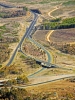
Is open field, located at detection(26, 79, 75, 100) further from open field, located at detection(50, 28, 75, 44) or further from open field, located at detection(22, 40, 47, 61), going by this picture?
open field, located at detection(50, 28, 75, 44)

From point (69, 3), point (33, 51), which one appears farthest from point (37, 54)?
point (69, 3)

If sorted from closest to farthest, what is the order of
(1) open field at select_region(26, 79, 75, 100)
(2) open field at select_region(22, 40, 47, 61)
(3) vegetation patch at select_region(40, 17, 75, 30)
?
(1) open field at select_region(26, 79, 75, 100), (2) open field at select_region(22, 40, 47, 61), (3) vegetation patch at select_region(40, 17, 75, 30)

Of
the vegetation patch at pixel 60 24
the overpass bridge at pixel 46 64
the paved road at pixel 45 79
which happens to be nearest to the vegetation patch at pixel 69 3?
the vegetation patch at pixel 60 24

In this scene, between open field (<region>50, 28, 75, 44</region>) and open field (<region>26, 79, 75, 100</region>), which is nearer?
open field (<region>26, 79, 75, 100</region>)

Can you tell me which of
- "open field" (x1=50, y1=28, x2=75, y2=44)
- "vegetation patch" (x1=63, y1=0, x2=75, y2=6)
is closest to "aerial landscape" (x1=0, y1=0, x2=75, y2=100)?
"open field" (x1=50, y1=28, x2=75, y2=44)

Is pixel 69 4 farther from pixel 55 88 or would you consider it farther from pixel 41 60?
pixel 55 88

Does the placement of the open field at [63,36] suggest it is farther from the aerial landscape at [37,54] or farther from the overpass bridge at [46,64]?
the overpass bridge at [46,64]

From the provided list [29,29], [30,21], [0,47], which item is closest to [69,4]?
[30,21]

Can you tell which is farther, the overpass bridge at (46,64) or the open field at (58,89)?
the overpass bridge at (46,64)
